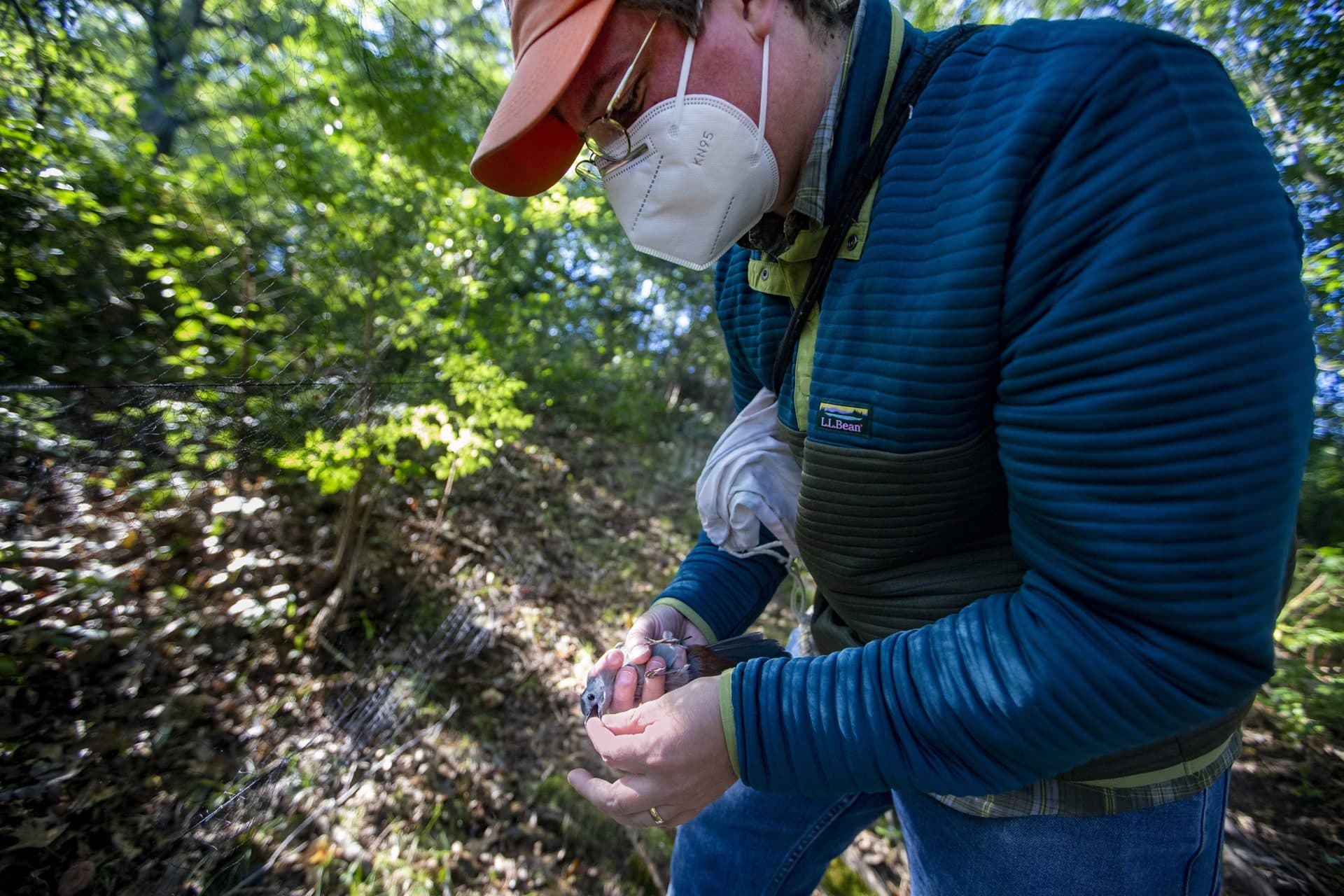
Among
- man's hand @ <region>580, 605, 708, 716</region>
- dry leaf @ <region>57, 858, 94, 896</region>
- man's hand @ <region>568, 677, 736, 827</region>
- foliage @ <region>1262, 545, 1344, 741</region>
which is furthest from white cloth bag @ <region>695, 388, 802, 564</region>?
foliage @ <region>1262, 545, 1344, 741</region>

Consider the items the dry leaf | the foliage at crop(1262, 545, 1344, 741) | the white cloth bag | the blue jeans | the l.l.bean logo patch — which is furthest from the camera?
the foliage at crop(1262, 545, 1344, 741)

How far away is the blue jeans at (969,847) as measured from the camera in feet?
3.55

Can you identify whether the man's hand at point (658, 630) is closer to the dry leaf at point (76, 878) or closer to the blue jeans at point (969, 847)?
the blue jeans at point (969, 847)

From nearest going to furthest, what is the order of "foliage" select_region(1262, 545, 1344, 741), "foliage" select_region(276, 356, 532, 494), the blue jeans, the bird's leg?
the blue jeans < the bird's leg < "foliage" select_region(276, 356, 532, 494) < "foliage" select_region(1262, 545, 1344, 741)

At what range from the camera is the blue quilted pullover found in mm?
670

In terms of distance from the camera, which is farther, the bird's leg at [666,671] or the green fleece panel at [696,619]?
the green fleece panel at [696,619]

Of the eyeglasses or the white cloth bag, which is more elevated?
the eyeglasses

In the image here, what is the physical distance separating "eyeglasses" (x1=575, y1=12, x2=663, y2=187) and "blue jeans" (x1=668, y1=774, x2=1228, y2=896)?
152cm

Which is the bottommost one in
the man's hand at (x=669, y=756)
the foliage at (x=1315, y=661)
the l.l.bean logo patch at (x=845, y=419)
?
the foliage at (x=1315, y=661)

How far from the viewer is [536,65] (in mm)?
1115

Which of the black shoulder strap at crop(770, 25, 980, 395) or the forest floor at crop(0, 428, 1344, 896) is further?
the forest floor at crop(0, 428, 1344, 896)

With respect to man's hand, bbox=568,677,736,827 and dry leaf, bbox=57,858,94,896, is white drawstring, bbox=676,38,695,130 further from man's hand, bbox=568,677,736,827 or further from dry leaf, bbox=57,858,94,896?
dry leaf, bbox=57,858,94,896

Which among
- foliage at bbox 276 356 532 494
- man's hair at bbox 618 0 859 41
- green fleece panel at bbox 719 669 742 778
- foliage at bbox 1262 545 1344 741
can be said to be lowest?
foliage at bbox 1262 545 1344 741

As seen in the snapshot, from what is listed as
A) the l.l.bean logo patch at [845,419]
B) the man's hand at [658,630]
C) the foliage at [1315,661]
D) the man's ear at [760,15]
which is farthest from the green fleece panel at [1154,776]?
the foliage at [1315,661]
